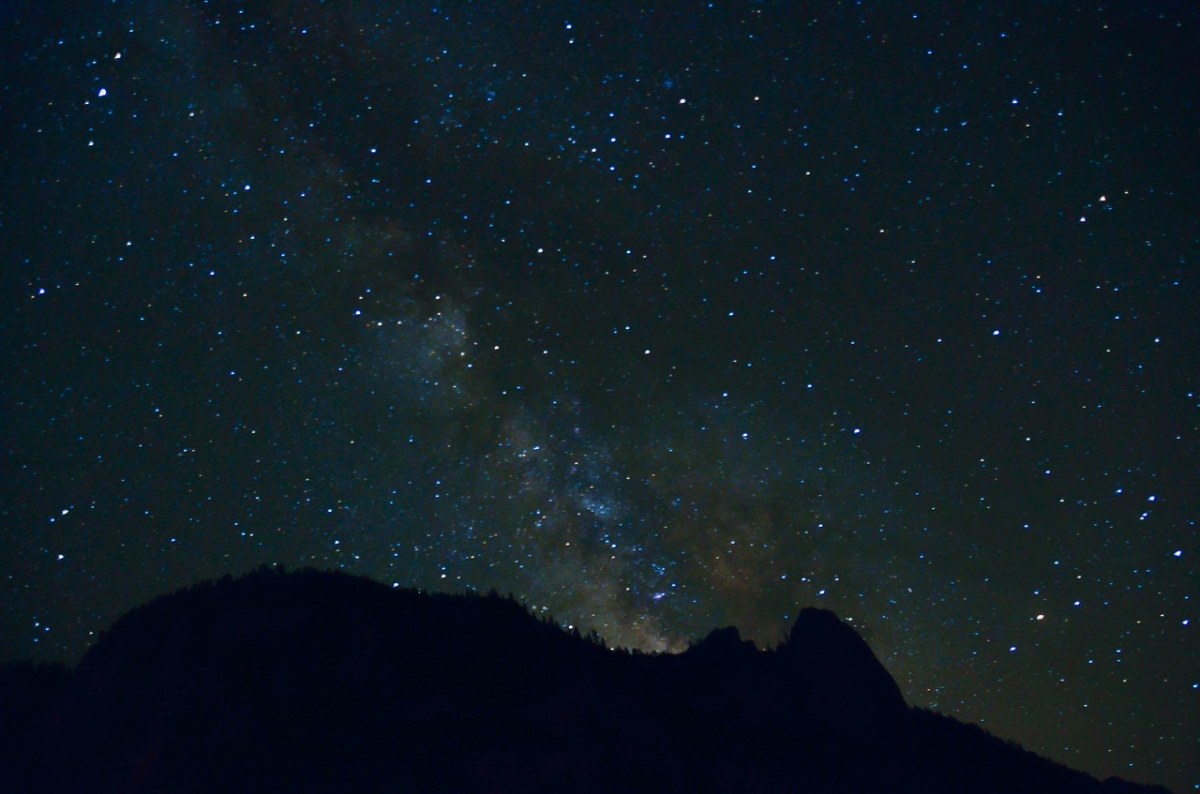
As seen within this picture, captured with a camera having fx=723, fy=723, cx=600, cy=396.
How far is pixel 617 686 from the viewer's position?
14.2 meters

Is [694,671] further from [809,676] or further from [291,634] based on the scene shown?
[291,634]

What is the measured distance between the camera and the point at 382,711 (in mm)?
12227

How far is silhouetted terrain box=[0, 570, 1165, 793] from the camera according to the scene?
11.3 m

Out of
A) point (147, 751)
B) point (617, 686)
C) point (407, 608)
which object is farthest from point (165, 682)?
point (617, 686)

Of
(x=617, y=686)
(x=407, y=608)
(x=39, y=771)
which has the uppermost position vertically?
(x=407, y=608)

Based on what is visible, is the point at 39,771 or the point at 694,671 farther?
the point at 694,671

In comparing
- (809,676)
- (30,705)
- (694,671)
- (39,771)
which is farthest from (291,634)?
(809,676)

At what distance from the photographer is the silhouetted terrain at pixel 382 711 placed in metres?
11.3

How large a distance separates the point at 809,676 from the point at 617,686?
6730mm

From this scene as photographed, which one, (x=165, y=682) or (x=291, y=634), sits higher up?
(x=291, y=634)

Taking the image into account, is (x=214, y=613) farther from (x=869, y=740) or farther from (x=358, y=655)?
(x=869, y=740)

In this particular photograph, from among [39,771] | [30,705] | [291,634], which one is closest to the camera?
[39,771]

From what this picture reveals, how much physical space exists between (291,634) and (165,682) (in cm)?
199

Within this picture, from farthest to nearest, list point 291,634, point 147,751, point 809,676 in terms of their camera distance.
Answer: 1. point 809,676
2. point 291,634
3. point 147,751
